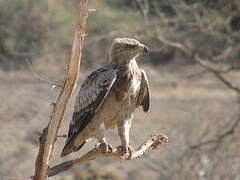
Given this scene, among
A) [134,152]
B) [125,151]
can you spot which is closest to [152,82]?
[125,151]

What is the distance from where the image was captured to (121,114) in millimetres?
6402

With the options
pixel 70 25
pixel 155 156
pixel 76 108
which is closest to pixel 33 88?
pixel 70 25

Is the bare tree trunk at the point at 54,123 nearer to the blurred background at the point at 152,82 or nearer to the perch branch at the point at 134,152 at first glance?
the perch branch at the point at 134,152

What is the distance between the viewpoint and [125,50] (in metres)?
6.34

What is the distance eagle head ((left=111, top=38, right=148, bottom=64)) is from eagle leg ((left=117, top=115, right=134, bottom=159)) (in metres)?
0.55

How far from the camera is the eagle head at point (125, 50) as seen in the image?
632cm

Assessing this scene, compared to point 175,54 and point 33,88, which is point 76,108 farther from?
point 175,54

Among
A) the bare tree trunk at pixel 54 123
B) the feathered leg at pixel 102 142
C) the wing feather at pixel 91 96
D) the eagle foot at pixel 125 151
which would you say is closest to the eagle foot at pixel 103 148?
the feathered leg at pixel 102 142

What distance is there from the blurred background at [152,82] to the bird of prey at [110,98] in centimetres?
229

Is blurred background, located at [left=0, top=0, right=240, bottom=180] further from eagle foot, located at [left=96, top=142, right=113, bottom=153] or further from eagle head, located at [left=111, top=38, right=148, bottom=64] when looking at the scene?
A: eagle foot, located at [left=96, top=142, right=113, bottom=153]

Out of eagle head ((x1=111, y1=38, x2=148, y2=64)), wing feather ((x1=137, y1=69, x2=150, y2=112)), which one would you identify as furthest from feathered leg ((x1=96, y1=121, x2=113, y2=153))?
eagle head ((x1=111, y1=38, x2=148, y2=64))

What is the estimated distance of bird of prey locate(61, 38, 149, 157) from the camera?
6.29 m

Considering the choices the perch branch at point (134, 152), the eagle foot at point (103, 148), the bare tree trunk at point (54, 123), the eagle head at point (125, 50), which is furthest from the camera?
the eagle head at point (125, 50)

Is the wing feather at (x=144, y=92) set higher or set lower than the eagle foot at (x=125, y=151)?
higher
